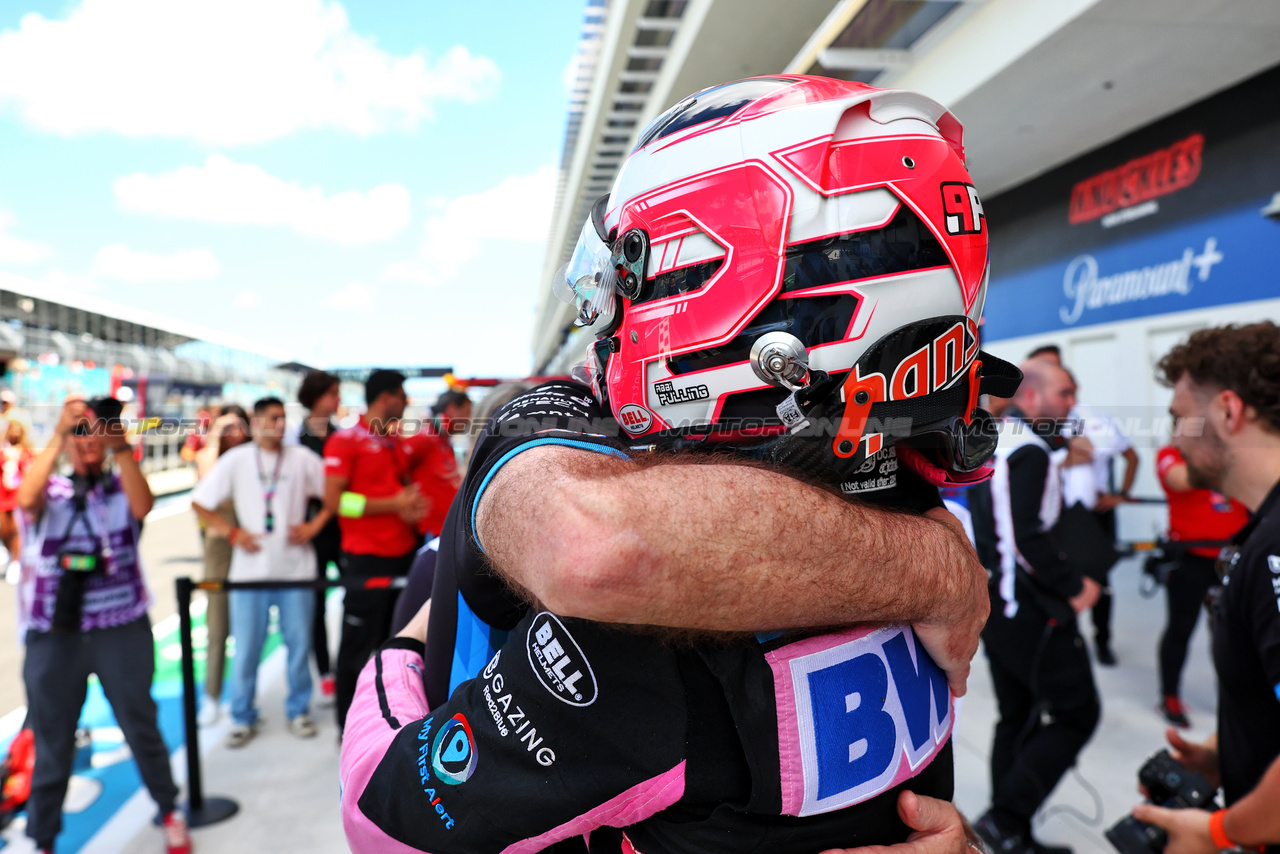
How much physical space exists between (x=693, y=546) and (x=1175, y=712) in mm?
4968

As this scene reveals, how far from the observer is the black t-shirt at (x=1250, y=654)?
1.54m

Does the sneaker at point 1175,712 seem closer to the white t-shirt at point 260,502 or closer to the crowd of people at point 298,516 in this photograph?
the crowd of people at point 298,516

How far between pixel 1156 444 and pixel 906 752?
823cm

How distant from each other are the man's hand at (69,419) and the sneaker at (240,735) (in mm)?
2107

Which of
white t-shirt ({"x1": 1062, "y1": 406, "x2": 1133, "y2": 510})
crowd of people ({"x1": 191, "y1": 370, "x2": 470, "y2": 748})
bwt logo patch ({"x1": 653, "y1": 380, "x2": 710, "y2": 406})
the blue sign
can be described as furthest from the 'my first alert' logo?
the blue sign

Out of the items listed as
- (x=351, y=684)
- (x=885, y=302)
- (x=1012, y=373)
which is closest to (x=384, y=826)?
(x=885, y=302)

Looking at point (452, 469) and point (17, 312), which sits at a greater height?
point (17, 312)

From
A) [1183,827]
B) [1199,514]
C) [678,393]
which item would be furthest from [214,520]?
[1199,514]

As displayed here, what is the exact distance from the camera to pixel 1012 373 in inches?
37.2

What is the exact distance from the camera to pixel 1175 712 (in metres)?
4.15

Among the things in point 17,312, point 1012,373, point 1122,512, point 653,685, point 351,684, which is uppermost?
point 17,312

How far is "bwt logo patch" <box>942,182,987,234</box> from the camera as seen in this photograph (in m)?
0.85

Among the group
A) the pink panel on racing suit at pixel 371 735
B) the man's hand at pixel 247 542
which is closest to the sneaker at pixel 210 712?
the man's hand at pixel 247 542

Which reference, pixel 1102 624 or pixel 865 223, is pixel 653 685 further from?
pixel 1102 624
